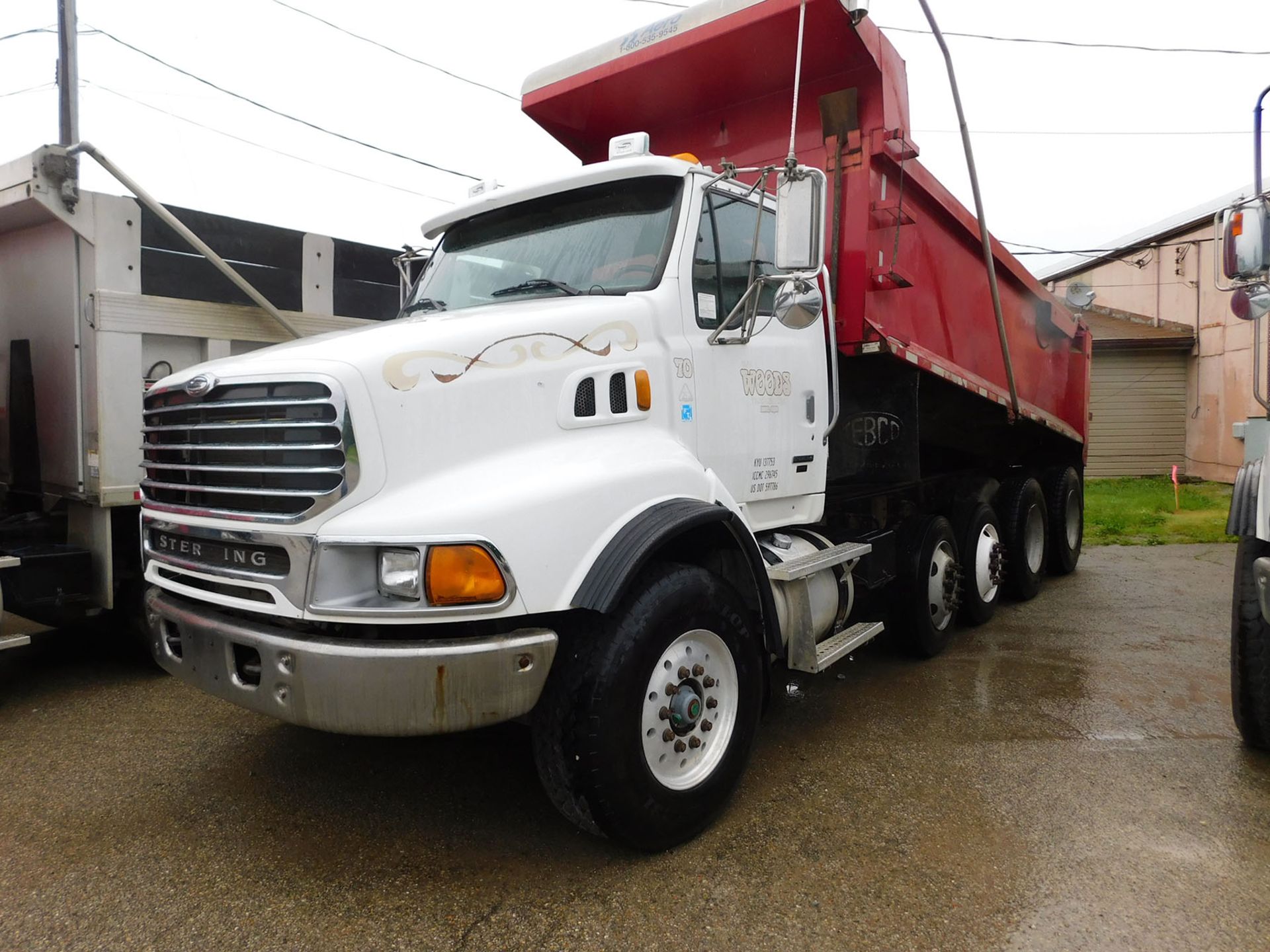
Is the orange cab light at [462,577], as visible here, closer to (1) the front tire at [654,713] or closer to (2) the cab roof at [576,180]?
(1) the front tire at [654,713]

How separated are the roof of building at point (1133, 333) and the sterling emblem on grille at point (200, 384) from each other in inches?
705

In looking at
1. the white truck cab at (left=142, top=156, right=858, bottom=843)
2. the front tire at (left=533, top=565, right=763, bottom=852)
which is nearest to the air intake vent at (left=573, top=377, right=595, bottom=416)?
the white truck cab at (left=142, top=156, right=858, bottom=843)

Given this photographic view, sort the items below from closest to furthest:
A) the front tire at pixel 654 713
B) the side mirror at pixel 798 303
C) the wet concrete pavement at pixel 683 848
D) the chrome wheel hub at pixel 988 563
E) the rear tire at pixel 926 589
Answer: the wet concrete pavement at pixel 683 848 < the front tire at pixel 654 713 < the side mirror at pixel 798 303 < the rear tire at pixel 926 589 < the chrome wheel hub at pixel 988 563

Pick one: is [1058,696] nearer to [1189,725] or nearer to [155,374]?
[1189,725]

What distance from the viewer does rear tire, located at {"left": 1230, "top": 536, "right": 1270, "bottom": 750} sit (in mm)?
3887

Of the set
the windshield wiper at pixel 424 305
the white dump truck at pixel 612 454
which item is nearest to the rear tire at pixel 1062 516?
the white dump truck at pixel 612 454

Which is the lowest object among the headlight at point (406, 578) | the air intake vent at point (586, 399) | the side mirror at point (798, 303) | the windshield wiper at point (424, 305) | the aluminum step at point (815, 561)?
the aluminum step at point (815, 561)

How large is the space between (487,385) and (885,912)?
2095mm

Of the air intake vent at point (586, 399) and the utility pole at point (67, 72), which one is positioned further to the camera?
the utility pole at point (67, 72)

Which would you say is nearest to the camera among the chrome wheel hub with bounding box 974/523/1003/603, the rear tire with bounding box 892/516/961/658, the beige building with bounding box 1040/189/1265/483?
the rear tire with bounding box 892/516/961/658

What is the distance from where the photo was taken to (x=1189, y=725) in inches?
174

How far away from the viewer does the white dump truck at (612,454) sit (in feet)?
8.69

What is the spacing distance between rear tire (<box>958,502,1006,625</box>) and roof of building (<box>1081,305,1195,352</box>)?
13.1 meters

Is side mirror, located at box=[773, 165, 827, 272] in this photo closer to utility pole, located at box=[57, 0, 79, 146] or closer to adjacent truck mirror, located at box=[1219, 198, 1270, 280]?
adjacent truck mirror, located at box=[1219, 198, 1270, 280]
